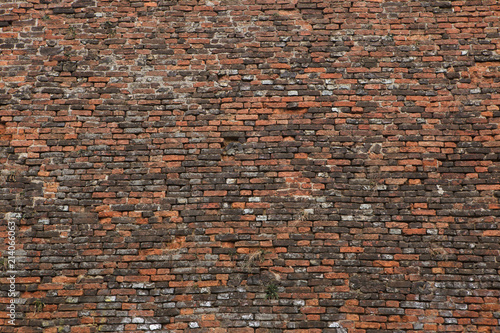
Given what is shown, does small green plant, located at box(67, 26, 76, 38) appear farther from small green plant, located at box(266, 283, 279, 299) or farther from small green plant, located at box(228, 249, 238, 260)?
small green plant, located at box(266, 283, 279, 299)

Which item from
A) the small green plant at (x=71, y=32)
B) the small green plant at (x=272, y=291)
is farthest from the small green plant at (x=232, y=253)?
the small green plant at (x=71, y=32)

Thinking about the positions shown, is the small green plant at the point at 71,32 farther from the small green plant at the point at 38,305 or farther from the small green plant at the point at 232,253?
the small green plant at the point at 232,253

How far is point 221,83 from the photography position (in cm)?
544

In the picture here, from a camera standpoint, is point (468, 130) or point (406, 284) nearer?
point (406, 284)

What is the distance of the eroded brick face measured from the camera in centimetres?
480

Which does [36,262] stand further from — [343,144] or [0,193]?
[343,144]

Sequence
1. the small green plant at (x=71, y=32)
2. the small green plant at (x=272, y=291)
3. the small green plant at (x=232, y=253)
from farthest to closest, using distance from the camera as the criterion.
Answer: the small green plant at (x=71, y=32)
the small green plant at (x=232, y=253)
the small green plant at (x=272, y=291)

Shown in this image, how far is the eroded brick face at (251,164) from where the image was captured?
4.80 metres

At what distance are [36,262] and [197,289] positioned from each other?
183cm

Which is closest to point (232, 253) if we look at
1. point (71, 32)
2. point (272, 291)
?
point (272, 291)

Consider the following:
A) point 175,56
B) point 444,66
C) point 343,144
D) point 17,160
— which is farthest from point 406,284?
point 17,160

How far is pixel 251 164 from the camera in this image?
5184 millimetres

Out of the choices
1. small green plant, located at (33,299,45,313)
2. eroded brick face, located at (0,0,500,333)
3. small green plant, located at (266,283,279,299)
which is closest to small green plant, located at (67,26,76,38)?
eroded brick face, located at (0,0,500,333)

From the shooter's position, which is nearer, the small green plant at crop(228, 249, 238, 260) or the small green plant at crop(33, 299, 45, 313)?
the small green plant at crop(33, 299, 45, 313)
